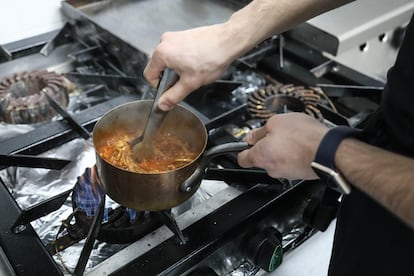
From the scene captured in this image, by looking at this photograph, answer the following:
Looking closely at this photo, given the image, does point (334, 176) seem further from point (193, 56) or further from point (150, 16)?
point (150, 16)

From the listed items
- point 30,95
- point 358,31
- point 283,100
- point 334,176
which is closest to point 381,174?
point 334,176

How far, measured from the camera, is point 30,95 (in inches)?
38.0

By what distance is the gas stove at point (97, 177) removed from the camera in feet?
→ 2.17

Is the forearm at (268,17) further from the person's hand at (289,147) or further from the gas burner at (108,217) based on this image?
the gas burner at (108,217)

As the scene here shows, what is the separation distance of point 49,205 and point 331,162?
0.43m

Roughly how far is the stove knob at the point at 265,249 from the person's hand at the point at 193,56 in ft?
0.80

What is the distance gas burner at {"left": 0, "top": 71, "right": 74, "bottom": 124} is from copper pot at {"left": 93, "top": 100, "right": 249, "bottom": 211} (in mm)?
296

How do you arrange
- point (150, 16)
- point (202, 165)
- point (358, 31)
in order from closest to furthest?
point (202, 165), point (358, 31), point (150, 16)

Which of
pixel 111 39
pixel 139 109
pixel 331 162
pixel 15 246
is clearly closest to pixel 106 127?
pixel 139 109

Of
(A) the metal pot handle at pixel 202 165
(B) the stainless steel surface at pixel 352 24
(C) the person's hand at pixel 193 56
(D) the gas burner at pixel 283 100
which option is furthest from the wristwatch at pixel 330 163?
(B) the stainless steel surface at pixel 352 24

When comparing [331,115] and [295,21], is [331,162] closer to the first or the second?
[295,21]

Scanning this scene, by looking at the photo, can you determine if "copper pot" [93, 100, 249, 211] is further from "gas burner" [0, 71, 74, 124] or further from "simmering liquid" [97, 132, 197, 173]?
"gas burner" [0, 71, 74, 124]

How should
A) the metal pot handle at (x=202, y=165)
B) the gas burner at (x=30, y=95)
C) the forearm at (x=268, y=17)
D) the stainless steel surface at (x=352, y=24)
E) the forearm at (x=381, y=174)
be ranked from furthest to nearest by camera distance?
1. the stainless steel surface at (x=352, y=24)
2. the gas burner at (x=30, y=95)
3. the forearm at (x=268, y=17)
4. the metal pot handle at (x=202, y=165)
5. the forearm at (x=381, y=174)

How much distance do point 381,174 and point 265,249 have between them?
0.23m
